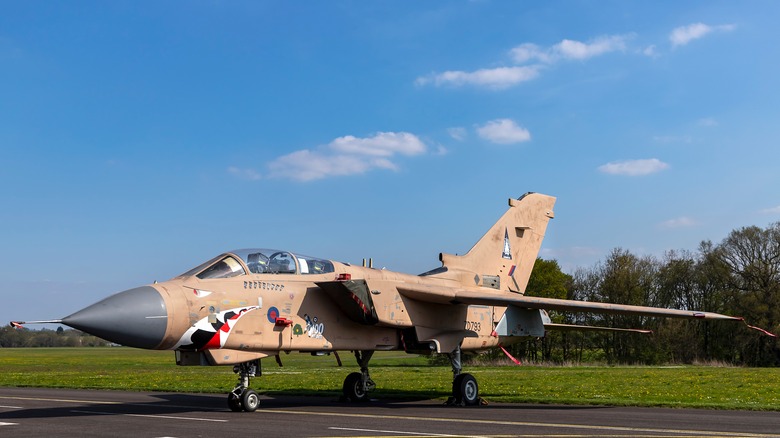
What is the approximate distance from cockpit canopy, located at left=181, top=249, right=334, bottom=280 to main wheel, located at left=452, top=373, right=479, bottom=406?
411 centimetres

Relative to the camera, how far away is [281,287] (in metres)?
14.7

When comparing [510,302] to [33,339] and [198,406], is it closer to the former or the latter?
[198,406]

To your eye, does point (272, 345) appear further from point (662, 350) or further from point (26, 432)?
point (662, 350)

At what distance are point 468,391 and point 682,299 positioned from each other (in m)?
52.7

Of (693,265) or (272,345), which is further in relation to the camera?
(693,265)

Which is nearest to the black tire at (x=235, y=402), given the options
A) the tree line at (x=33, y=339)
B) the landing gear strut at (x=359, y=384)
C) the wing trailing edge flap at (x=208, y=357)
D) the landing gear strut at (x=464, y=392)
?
the wing trailing edge flap at (x=208, y=357)

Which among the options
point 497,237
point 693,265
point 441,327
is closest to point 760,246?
point 693,265

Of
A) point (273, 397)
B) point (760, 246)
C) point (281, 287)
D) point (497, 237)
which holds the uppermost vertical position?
point (760, 246)

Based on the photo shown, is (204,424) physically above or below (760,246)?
below

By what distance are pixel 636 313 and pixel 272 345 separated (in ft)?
27.4

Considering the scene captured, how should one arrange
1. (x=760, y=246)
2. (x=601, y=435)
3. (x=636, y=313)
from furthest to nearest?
(x=760, y=246) < (x=636, y=313) < (x=601, y=435)

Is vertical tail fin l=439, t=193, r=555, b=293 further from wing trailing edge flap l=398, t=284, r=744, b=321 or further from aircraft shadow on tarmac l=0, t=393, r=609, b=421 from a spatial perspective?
aircraft shadow on tarmac l=0, t=393, r=609, b=421

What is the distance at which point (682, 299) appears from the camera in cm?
6425

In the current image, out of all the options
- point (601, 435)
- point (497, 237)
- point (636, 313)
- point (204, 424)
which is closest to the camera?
point (601, 435)
